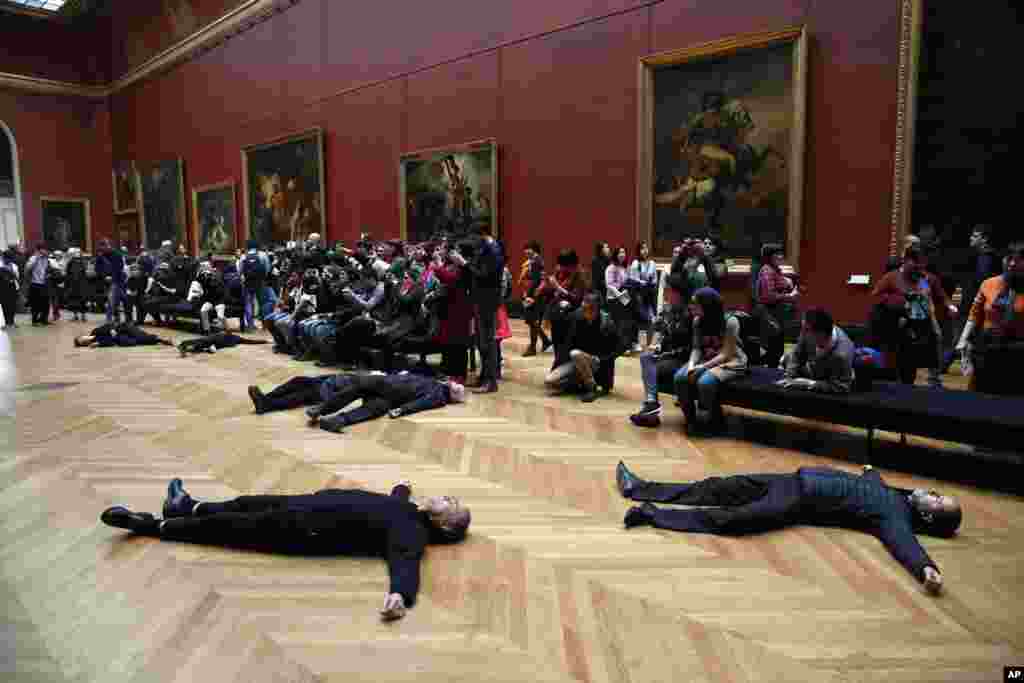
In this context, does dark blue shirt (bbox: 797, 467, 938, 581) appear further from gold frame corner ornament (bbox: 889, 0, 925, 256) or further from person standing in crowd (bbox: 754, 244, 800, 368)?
gold frame corner ornament (bbox: 889, 0, 925, 256)

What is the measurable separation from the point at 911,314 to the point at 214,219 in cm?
2045

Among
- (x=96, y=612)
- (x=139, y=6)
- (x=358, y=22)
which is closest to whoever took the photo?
(x=96, y=612)

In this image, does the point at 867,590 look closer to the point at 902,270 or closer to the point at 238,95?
the point at 902,270

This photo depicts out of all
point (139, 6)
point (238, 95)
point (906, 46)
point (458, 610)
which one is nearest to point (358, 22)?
point (238, 95)

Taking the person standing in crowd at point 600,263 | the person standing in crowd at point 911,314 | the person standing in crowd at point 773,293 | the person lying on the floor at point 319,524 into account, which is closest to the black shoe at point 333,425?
the person lying on the floor at point 319,524

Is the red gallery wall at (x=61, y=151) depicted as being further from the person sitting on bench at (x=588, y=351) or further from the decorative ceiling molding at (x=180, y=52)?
the person sitting on bench at (x=588, y=351)

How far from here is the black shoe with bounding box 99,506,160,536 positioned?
354cm

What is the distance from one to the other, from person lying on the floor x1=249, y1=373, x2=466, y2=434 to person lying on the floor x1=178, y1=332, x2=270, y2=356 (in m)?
4.43

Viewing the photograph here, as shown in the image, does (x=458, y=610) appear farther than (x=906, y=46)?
No

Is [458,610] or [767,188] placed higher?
[767,188]

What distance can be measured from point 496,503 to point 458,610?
48.1 inches

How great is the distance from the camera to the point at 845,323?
9.16 m

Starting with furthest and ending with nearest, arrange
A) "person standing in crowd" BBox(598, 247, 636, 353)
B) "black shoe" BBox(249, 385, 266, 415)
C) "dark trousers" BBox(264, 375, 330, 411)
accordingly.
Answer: "person standing in crowd" BBox(598, 247, 636, 353)
"dark trousers" BBox(264, 375, 330, 411)
"black shoe" BBox(249, 385, 266, 415)

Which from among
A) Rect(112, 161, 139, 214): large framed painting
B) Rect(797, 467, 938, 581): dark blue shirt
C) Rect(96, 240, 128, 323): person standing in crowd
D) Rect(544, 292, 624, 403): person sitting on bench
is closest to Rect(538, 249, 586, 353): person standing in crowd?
Rect(544, 292, 624, 403): person sitting on bench
